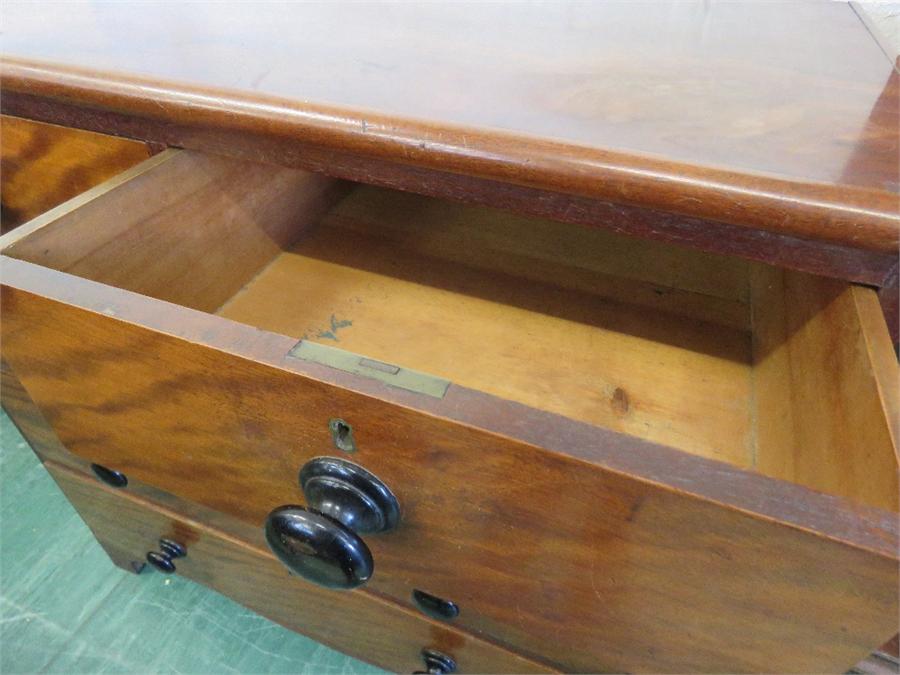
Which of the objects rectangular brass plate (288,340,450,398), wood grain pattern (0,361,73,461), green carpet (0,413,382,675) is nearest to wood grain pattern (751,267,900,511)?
rectangular brass plate (288,340,450,398)

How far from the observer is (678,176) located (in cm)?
34

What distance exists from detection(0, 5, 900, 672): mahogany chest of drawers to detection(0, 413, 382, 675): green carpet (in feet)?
0.21

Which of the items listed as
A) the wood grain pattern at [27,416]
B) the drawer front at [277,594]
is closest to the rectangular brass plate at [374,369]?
the drawer front at [277,594]

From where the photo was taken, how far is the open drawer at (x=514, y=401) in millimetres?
268

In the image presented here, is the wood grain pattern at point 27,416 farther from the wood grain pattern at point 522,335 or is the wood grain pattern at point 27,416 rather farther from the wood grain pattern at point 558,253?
the wood grain pattern at point 558,253

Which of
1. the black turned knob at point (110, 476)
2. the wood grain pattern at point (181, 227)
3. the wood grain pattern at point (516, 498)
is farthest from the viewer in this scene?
the black turned knob at point (110, 476)

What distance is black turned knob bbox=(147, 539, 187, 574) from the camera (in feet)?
1.97

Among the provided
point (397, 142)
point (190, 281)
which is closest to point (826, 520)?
point (397, 142)

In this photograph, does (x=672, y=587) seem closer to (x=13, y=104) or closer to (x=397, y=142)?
(x=397, y=142)

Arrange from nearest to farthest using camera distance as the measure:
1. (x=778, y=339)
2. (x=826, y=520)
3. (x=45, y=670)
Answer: (x=826, y=520)
(x=778, y=339)
(x=45, y=670)

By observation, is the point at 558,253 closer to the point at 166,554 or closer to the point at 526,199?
the point at 526,199

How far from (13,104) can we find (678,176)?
1.78ft

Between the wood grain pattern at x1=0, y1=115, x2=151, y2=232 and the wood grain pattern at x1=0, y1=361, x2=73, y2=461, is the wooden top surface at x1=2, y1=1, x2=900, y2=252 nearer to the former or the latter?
the wood grain pattern at x1=0, y1=115, x2=151, y2=232

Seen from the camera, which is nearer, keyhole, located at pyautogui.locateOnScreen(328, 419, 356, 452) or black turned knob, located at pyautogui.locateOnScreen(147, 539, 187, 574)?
keyhole, located at pyautogui.locateOnScreen(328, 419, 356, 452)
